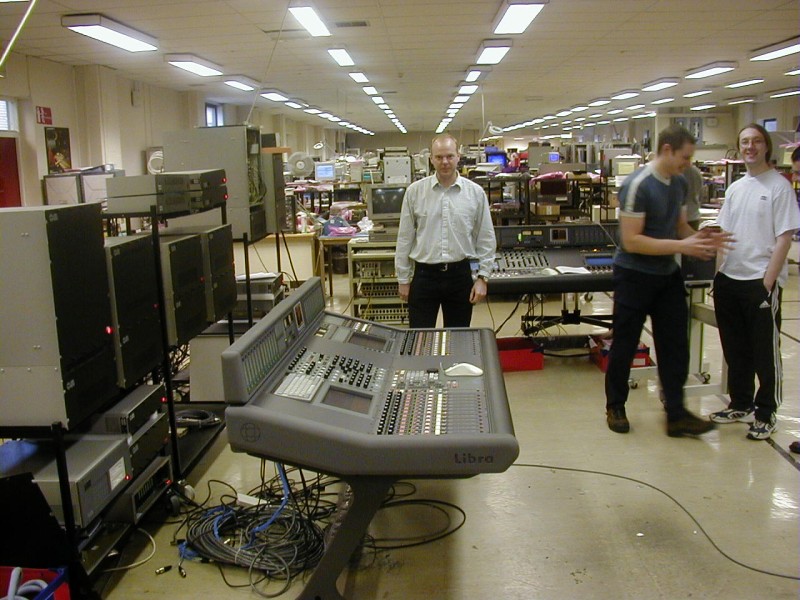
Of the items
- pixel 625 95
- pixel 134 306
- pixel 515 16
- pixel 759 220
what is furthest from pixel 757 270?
pixel 625 95

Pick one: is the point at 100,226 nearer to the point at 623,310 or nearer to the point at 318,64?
the point at 623,310

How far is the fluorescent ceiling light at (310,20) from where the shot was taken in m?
6.73

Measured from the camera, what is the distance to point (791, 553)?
248cm

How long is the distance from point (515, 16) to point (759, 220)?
15.1 feet

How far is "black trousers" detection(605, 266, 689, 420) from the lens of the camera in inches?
122

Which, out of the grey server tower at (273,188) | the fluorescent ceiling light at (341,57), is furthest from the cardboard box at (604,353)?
the fluorescent ceiling light at (341,57)

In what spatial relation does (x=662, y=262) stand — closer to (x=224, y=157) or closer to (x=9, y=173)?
(x=224, y=157)

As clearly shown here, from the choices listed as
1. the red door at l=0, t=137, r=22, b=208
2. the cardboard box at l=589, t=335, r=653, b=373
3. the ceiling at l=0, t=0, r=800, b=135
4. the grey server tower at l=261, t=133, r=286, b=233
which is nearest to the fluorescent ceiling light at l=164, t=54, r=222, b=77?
the ceiling at l=0, t=0, r=800, b=135

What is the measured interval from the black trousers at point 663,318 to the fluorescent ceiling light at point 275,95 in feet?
36.9

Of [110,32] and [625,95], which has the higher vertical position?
[625,95]

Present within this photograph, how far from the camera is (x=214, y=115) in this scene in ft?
49.9

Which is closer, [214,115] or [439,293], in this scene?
[439,293]

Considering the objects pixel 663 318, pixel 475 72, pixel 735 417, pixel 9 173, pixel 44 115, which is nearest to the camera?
pixel 663 318

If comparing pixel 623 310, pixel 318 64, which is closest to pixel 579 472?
pixel 623 310
